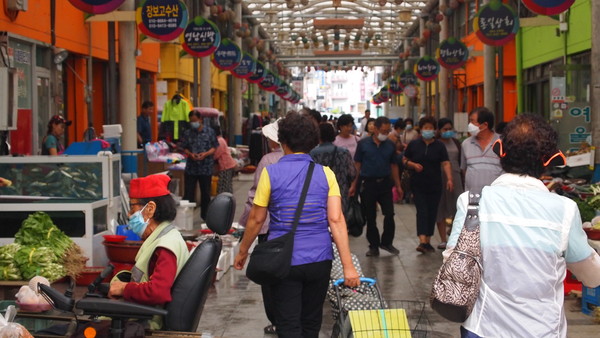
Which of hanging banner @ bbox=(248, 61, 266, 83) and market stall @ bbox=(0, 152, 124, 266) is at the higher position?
hanging banner @ bbox=(248, 61, 266, 83)

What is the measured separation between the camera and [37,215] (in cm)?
809

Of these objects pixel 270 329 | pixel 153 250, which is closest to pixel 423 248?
pixel 270 329

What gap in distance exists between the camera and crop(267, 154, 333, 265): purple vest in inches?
223

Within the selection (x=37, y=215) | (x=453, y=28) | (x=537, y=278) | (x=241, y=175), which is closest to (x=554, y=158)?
(x=537, y=278)

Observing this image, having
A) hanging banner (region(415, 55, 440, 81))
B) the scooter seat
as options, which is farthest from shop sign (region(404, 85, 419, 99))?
the scooter seat

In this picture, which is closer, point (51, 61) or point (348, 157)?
point (348, 157)

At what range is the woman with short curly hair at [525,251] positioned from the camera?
156 inches

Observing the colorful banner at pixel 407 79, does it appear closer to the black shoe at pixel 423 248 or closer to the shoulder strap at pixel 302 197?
the black shoe at pixel 423 248

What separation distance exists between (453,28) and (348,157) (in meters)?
29.3

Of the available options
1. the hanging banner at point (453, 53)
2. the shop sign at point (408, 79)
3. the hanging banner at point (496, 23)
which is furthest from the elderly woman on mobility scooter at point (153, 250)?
the shop sign at point (408, 79)

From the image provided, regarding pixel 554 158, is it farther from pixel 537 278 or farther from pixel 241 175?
pixel 241 175

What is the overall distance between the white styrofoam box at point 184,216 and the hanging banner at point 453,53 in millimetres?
12989

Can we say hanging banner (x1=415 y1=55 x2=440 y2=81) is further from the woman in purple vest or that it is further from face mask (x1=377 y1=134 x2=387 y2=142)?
the woman in purple vest

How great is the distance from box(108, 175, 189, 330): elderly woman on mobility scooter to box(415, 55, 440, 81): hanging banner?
90.9ft
